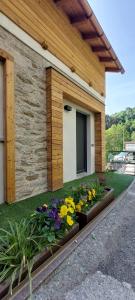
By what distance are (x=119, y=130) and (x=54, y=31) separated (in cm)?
3126

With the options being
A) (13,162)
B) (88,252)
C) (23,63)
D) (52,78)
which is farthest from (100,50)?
(88,252)

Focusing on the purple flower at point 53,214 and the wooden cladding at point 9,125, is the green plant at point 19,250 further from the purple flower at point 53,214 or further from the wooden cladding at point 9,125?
the wooden cladding at point 9,125

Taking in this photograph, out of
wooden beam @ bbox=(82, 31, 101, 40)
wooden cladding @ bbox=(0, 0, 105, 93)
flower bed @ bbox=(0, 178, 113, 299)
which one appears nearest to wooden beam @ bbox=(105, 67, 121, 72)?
wooden cladding @ bbox=(0, 0, 105, 93)

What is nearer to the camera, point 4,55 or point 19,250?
point 19,250

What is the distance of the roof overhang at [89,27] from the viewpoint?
440cm

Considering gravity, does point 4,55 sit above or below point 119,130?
below

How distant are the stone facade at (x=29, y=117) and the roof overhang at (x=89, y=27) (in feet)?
5.18

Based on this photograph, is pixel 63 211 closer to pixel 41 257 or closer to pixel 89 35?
pixel 41 257

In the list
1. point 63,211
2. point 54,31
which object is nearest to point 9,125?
point 63,211

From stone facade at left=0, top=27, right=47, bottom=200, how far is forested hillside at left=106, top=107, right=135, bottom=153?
2296 cm

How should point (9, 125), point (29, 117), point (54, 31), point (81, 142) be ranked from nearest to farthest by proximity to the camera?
point (9, 125) → point (29, 117) → point (54, 31) → point (81, 142)

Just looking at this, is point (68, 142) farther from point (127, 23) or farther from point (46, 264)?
point (127, 23)

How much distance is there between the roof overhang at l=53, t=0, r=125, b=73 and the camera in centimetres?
440

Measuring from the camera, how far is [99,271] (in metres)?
1.83
